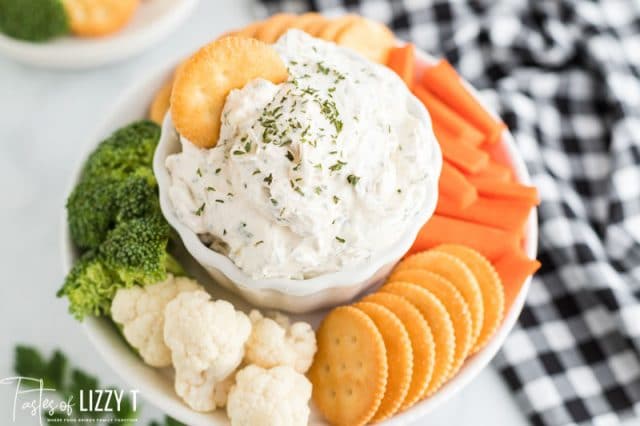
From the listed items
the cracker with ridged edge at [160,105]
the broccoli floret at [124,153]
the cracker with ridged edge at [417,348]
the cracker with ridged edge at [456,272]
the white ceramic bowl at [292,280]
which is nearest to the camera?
the white ceramic bowl at [292,280]

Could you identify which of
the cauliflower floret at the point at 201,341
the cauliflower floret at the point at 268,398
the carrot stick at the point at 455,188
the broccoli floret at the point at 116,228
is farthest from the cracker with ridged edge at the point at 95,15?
the cauliflower floret at the point at 268,398

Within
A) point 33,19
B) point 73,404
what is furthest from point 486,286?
point 33,19

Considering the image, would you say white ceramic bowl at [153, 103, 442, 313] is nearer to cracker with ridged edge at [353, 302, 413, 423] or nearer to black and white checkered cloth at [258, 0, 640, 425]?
cracker with ridged edge at [353, 302, 413, 423]

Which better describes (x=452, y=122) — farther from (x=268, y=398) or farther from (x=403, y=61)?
(x=268, y=398)

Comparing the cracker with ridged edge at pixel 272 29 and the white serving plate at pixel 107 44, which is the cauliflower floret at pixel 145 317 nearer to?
the cracker with ridged edge at pixel 272 29

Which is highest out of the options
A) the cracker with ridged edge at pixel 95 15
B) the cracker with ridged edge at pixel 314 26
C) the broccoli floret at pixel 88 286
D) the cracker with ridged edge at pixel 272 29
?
the cracker with ridged edge at pixel 95 15

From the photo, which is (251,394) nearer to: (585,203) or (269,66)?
(269,66)
